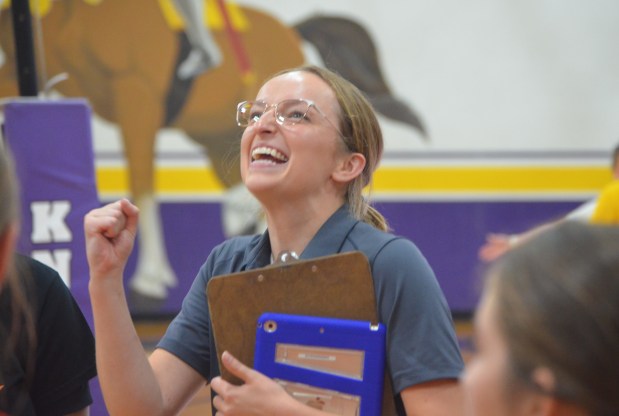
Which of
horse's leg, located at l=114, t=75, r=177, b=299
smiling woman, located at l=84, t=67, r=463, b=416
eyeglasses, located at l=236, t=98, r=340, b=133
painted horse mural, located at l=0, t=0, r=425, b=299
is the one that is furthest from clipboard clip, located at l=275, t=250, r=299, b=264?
horse's leg, located at l=114, t=75, r=177, b=299

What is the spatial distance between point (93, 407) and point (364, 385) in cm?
103

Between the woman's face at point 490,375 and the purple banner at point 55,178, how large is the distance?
1.55 meters

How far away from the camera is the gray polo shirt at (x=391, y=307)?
1497mm

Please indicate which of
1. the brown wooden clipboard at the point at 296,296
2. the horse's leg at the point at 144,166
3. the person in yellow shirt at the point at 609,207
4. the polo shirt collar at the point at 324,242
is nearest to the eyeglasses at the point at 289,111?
the polo shirt collar at the point at 324,242

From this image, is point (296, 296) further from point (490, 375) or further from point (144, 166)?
point (144, 166)

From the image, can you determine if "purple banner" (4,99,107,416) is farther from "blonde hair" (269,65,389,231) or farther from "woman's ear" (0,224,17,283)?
"woman's ear" (0,224,17,283)

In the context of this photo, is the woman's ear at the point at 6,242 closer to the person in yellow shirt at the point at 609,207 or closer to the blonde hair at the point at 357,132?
the blonde hair at the point at 357,132

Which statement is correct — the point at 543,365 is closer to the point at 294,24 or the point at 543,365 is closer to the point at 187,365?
the point at 187,365

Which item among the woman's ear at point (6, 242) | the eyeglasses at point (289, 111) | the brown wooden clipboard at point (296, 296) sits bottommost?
the brown wooden clipboard at point (296, 296)

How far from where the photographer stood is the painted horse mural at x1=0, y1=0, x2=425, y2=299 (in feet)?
19.9

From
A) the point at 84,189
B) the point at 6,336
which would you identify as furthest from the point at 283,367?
the point at 84,189

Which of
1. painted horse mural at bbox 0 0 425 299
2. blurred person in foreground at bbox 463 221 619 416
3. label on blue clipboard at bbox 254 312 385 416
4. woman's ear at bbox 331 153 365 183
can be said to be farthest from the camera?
painted horse mural at bbox 0 0 425 299

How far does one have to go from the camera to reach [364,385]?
147 cm

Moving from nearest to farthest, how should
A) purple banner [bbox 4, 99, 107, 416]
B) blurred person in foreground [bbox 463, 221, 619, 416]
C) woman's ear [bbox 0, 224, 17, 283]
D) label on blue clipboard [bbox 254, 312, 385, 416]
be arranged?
blurred person in foreground [bbox 463, 221, 619, 416] < woman's ear [bbox 0, 224, 17, 283] < label on blue clipboard [bbox 254, 312, 385, 416] < purple banner [bbox 4, 99, 107, 416]
